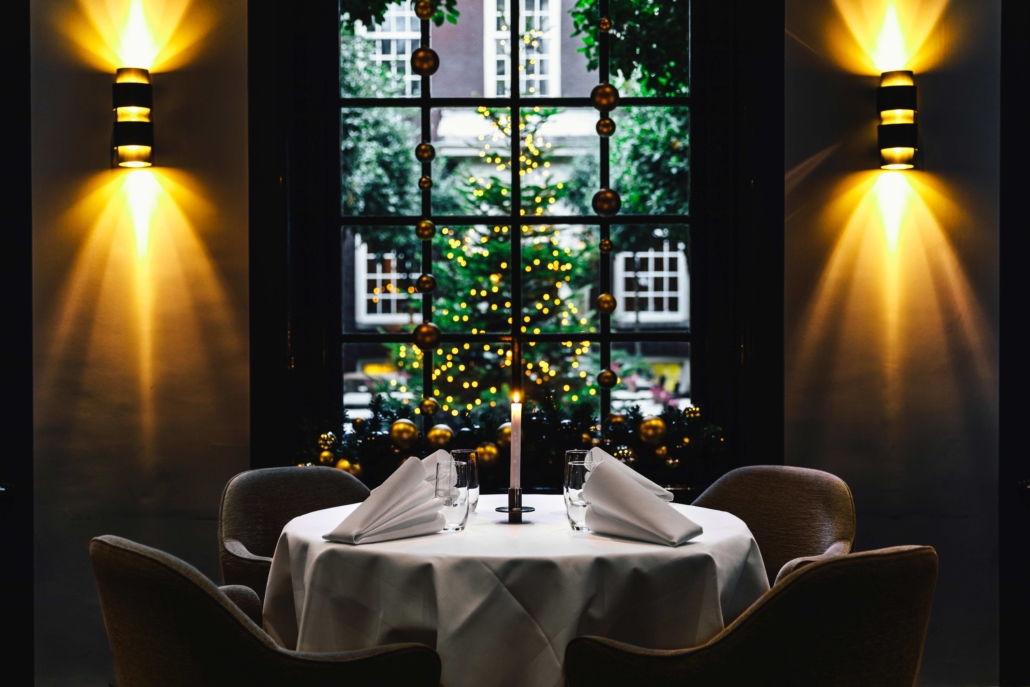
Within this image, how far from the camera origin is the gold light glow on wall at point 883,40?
9.60ft

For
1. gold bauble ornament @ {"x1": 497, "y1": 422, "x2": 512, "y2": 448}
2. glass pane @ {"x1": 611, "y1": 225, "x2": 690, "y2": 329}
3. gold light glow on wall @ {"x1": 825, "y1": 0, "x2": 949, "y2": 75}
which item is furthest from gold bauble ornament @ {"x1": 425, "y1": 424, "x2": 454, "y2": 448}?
gold light glow on wall @ {"x1": 825, "y1": 0, "x2": 949, "y2": 75}

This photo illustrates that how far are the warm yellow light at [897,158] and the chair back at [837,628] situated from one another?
187 cm

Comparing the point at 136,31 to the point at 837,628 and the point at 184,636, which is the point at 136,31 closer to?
the point at 184,636

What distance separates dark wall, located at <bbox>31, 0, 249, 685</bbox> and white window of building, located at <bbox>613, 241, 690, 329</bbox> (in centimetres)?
140

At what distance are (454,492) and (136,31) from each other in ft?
7.14

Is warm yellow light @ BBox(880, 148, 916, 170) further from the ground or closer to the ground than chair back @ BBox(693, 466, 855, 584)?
further from the ground

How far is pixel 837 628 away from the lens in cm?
136

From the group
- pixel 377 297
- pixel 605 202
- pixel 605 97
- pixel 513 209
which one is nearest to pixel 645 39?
pixel 513 209

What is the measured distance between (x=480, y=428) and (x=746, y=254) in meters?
1.15

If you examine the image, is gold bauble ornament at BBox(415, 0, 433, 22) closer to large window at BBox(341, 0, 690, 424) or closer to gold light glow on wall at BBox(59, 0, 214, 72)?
large window at BBox(341, 0, 690, 424)

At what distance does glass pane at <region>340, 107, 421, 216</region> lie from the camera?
10.3 feet

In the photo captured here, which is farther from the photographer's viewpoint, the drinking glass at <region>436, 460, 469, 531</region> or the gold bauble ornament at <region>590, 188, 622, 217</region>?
the gold bauble ornament at <region>590, 188, 622, 217</region>

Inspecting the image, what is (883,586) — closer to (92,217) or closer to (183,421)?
(183,421)

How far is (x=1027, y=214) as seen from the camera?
290 cm
